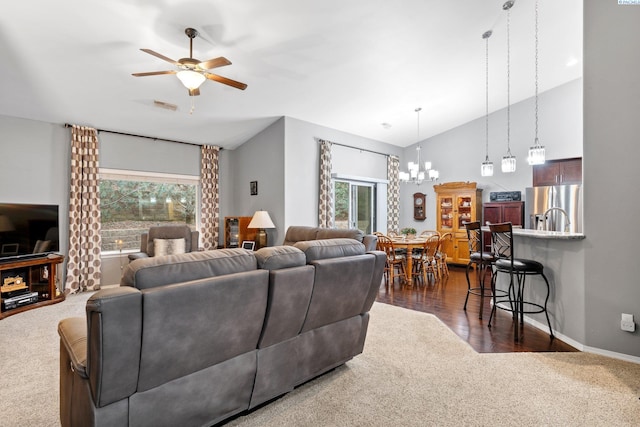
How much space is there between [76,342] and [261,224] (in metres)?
3.92

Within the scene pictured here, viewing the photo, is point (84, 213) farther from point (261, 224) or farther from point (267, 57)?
point (267, 57)

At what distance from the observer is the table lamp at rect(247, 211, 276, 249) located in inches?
214

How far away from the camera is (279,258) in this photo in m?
1.87

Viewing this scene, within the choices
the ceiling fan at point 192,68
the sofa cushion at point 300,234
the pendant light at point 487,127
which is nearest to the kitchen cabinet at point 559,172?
the pendant light at point 487,127

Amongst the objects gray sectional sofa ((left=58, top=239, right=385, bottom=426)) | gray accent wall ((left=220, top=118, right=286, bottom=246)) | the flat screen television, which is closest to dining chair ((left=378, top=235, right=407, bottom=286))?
gray accent wall ((left=220, top=118, right=286, bottom=246))

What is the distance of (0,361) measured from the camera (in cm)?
272

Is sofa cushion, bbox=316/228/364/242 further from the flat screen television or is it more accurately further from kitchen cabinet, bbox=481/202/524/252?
the flat screen television

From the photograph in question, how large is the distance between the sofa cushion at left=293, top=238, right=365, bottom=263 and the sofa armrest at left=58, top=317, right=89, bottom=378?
4.04ft

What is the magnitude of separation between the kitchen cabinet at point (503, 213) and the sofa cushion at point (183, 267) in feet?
18.6

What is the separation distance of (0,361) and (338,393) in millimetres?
2965

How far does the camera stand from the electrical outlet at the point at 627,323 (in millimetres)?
2602

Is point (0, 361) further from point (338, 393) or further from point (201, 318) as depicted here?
point (338, 393)

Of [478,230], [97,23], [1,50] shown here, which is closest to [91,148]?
[1,50]

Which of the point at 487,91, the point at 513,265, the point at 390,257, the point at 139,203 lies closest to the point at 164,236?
the point at 139,203
